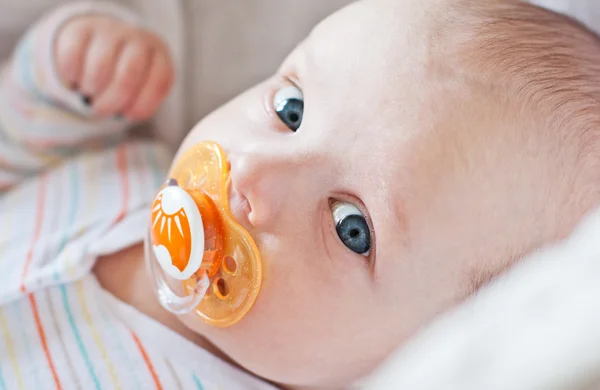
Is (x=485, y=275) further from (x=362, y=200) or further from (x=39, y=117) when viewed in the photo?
(x=39, y=117)

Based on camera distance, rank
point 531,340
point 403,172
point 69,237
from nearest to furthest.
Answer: point 531,340 < point 403,172 < point 69,237

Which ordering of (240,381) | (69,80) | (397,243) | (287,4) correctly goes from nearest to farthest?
(397,243)
(240,381)
(69,80)
(287,4)

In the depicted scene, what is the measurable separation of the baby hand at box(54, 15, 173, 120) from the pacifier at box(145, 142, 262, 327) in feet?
1.03

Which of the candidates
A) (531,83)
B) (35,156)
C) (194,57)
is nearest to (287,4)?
(194,57)

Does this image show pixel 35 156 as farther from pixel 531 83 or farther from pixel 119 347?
pixel 531 83

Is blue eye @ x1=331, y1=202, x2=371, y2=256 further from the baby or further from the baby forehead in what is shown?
the baby forehead

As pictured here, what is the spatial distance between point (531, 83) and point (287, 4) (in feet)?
1.91

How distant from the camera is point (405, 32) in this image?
2.35ft

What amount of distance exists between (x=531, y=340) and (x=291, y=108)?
45 centimetres

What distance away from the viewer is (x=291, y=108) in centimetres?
76

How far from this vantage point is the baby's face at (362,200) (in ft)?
2.14

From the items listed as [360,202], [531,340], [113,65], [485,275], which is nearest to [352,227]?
[360,202]

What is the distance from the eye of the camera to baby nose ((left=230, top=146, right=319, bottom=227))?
0.68m

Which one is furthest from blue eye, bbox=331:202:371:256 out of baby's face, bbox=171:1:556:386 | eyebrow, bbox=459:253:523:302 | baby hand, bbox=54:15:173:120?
baby hand, bbox=54:15:173:120
